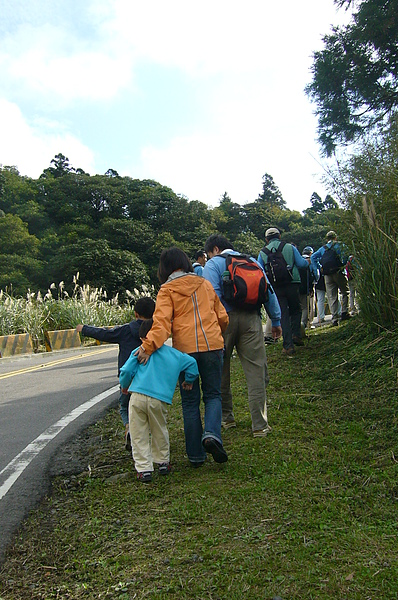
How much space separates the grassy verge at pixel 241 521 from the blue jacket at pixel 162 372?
27.7 inches

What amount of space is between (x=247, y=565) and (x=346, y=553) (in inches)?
20.4

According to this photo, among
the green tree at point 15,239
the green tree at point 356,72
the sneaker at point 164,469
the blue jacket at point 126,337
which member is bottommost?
the sneaker at point 164,469

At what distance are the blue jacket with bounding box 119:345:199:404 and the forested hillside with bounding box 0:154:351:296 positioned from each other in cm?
4591

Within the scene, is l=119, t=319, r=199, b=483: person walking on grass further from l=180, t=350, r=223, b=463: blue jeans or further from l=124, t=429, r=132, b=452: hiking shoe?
l=124, t=429, r=132, b=452: hiking shoe

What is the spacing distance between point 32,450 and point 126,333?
4.95ft

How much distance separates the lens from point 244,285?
19.0 ft

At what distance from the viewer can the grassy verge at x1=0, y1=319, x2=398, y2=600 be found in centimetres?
321

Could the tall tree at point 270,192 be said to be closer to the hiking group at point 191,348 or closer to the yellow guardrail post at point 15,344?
the yellow guardrail post at point 15,344

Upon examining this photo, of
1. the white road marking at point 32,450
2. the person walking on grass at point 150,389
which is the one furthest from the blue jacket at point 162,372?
the white road marking at point 32,450

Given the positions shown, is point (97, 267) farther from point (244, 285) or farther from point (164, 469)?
point (164, 469)

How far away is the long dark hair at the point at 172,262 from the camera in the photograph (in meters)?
5.37

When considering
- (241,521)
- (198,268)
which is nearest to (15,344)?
(198,268)

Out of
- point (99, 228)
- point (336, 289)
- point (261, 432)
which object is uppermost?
point (99, 228)

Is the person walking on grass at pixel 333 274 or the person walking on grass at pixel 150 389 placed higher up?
the person walking on grass at pixel 333 274
